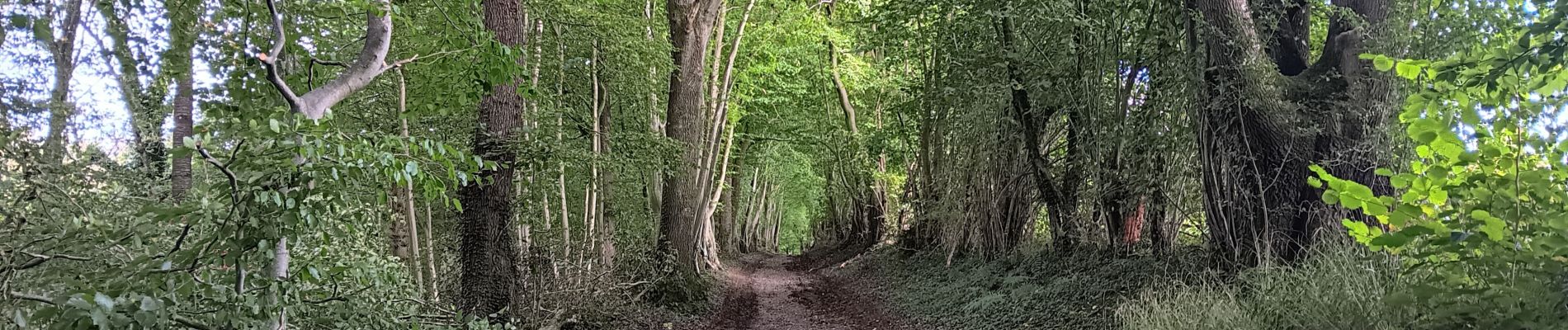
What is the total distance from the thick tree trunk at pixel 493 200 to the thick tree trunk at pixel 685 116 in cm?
373

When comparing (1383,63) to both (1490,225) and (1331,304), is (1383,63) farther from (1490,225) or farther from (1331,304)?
(1331,304)

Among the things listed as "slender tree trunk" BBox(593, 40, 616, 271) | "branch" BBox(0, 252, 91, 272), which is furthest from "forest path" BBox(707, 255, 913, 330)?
"branch" BBox(0, 252, 91, 272)

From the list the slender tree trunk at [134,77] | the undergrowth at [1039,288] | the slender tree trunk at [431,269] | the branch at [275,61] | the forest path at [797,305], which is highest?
the slender tree trunk at [134,77]

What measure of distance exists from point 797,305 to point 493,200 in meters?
6.16

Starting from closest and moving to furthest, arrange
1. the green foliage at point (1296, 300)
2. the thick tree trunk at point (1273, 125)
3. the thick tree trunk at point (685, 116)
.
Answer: the green foliage at point (1296, 300), the thick tree trunk at point (1273, 125), the thick tree trunk at point (685, 116)

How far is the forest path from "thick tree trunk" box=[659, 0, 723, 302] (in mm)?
856

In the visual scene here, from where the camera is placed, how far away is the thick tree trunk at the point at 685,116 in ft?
31.9

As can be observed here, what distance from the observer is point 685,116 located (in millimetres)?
9812

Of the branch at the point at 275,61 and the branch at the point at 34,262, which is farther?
the branch at the point at 275,61

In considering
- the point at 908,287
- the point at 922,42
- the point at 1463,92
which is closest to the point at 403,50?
the point at 1463,92

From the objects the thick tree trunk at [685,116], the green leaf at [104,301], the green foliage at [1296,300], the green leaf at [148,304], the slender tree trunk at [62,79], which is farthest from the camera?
the thick tree trunk at [685,116]

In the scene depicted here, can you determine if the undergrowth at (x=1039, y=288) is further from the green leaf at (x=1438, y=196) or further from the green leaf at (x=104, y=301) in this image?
the green leaf at (x=104, y=301)

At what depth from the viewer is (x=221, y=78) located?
10.1 ft

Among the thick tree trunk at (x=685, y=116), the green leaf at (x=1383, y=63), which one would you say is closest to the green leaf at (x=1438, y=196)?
the green leaf at (x=1383, y=63)
